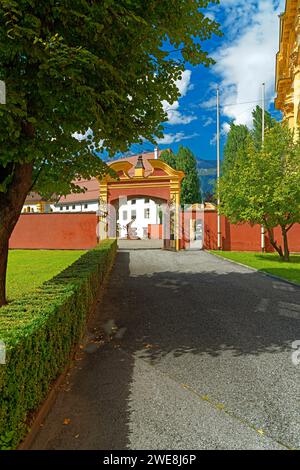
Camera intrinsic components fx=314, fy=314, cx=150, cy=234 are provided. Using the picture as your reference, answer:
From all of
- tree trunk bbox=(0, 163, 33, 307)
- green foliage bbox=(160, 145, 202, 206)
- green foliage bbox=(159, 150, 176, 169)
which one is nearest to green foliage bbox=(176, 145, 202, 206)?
green foliage bbox=(160, 145, 202, 206)

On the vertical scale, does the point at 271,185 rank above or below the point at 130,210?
below

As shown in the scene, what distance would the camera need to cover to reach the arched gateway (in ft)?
71.6

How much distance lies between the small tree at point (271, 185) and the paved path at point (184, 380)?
8.23 metres

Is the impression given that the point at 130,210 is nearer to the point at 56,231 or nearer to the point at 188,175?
the point at 188,175

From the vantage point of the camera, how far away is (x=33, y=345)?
3062mm

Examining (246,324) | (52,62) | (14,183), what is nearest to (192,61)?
(52,62)

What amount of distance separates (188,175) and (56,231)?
72.1ft

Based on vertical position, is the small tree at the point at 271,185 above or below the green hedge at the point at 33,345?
above

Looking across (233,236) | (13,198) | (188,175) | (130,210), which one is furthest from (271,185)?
(130,210)

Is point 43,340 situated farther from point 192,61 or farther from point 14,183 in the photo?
point 192,61

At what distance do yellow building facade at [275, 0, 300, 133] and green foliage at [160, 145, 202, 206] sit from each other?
14187 millimetres

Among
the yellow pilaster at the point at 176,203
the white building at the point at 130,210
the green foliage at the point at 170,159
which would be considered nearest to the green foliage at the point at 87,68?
the yellow pilaster at the point at 176,203

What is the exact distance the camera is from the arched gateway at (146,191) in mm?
21812

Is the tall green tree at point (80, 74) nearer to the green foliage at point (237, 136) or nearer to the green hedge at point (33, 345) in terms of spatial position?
the green hedge at point (33, 345)
